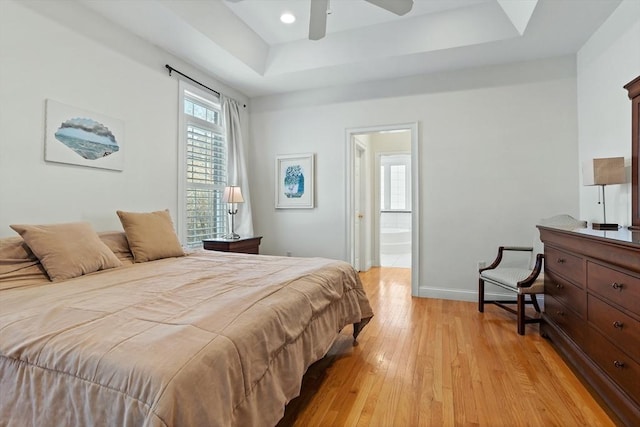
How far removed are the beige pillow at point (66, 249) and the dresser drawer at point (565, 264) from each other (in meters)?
3.11

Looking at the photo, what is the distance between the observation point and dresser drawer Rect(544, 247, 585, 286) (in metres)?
2.01

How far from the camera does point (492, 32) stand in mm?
3049

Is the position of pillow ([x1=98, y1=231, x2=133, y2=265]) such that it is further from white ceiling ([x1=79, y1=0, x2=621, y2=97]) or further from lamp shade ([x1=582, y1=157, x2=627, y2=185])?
lamp shade ([x1=582, y1=157, x2=627, y2=185])

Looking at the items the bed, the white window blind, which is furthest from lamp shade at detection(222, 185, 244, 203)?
the bed

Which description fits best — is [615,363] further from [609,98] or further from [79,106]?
[79,106]

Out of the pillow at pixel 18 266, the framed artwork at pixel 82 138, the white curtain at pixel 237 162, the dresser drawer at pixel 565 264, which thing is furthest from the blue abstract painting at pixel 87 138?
the dresser drawer at pixel 565 264

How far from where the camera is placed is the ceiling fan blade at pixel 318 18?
203 centimetres

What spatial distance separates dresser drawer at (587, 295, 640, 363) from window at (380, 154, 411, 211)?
21.3 feet

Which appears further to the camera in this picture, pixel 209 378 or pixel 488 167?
pixel 488 167

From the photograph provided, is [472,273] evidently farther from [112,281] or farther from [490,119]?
[112,281]

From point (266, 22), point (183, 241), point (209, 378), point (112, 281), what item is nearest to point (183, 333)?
point (209, 378)

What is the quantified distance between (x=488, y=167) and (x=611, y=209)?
46.9 inches

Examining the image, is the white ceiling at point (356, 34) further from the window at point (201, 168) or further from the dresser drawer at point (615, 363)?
the dresser drawer at point (615, 363)

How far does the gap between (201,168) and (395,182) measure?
5.67 meters
